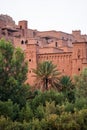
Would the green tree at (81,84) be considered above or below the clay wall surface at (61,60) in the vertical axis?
below

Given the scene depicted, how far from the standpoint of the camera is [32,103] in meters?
31.5

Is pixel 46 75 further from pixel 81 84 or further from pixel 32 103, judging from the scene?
pixel 32 103

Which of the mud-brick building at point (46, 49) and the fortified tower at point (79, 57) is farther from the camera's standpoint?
the mud-brick building at point (46, 49)

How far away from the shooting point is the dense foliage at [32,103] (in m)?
27.6

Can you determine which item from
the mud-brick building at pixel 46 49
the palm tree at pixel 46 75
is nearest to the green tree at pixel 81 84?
the palm tree at pixel 46 75

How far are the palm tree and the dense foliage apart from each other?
2.54 feet

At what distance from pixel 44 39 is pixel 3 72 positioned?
1985cm

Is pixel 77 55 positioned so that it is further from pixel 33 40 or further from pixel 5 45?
pixel 5 45

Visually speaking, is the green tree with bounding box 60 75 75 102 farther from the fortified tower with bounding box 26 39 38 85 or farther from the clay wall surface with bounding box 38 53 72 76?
the fortified tower with bounding box 26 39 38 85

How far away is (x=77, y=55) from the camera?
41906mm

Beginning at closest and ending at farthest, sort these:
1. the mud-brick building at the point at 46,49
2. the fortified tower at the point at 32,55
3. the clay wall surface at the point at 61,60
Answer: the mud-brick building at the point at 46,49
the clay wall surface at the point at 61,60
the fortified tower at the point at 32,55

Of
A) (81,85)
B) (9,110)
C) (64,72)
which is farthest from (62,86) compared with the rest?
(9,110)

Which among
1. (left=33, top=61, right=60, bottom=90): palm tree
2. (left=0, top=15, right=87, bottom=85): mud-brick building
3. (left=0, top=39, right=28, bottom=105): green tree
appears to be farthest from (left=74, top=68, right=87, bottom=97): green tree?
(left=0, top=39, right=28, bottom=105): green tree

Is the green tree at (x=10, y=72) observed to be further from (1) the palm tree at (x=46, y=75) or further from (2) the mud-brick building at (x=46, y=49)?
(2) the mud-brick building at (x=46, y=49)
